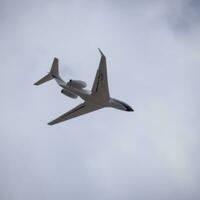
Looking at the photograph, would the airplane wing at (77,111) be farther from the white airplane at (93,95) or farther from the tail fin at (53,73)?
the tail fin at (53,73)

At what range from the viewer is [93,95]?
61.1m

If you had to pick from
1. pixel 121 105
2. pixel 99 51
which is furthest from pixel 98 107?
pixel 99 51

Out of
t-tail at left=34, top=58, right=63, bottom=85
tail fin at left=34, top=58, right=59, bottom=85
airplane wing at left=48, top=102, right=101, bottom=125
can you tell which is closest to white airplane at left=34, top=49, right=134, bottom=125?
airplane wing at left=48, top=102, right=101, bottom=125

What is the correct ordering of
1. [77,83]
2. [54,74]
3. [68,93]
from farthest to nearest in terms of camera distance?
[54,74], [68,93], [77,83]

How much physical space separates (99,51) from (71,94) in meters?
11.1

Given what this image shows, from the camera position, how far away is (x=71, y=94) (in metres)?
64.2

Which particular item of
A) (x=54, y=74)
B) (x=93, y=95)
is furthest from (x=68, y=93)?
(x=54, y=74)

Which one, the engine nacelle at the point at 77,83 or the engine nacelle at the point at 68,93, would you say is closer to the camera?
the engine nacelle at the point at 77,83

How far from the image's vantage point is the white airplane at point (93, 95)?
195ft

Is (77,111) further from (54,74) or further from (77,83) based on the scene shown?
(54,74)

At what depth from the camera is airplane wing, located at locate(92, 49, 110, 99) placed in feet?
191

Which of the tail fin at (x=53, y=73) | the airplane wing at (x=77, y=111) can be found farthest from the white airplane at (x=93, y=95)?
the tail fin at (x=53, y=73)

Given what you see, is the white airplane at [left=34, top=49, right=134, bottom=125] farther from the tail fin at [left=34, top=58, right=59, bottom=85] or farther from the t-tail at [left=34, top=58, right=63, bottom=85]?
the tail fin at [left=34, top=58, right=59, bottom=85]

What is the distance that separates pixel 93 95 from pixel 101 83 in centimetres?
251
